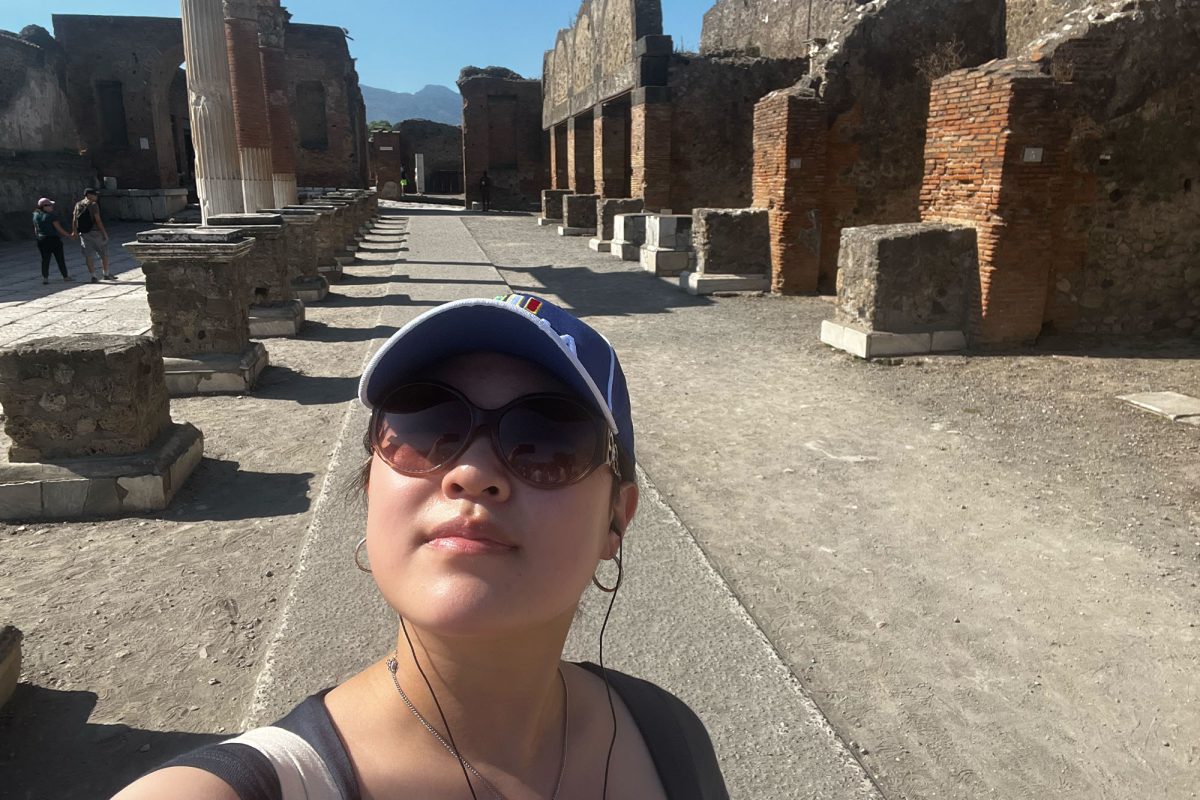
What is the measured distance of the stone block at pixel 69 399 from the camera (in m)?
3.96

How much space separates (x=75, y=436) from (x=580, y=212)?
1699cm

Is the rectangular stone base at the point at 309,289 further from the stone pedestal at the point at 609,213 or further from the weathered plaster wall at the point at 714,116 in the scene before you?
the weathered plaster wall at the point at 714,116

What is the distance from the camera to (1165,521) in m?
3.84

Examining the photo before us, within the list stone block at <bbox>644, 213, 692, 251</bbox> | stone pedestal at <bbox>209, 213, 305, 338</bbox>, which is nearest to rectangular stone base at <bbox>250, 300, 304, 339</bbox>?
stone pedestal at <bbox>209, 213, 305, 338</bbox>

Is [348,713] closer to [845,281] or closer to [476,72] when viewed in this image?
[845,281]

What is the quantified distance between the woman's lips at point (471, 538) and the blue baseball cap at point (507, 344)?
21 centimetres

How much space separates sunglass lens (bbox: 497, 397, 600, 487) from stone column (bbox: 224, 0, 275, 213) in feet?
46.6

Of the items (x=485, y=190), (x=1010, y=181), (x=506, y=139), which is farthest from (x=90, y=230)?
(x=506, y=139)

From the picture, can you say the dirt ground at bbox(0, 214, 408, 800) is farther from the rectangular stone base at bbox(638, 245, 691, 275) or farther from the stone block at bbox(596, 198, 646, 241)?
the stone block at bbox(596, 198, 646, 241)

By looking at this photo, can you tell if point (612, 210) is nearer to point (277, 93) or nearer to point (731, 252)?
point (731, 252)

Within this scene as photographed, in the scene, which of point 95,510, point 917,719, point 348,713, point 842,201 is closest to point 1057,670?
point 917,719

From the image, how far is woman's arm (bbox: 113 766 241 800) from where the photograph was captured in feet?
2.47

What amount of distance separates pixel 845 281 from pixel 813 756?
6.17 metres

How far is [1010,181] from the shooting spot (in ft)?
22.9
